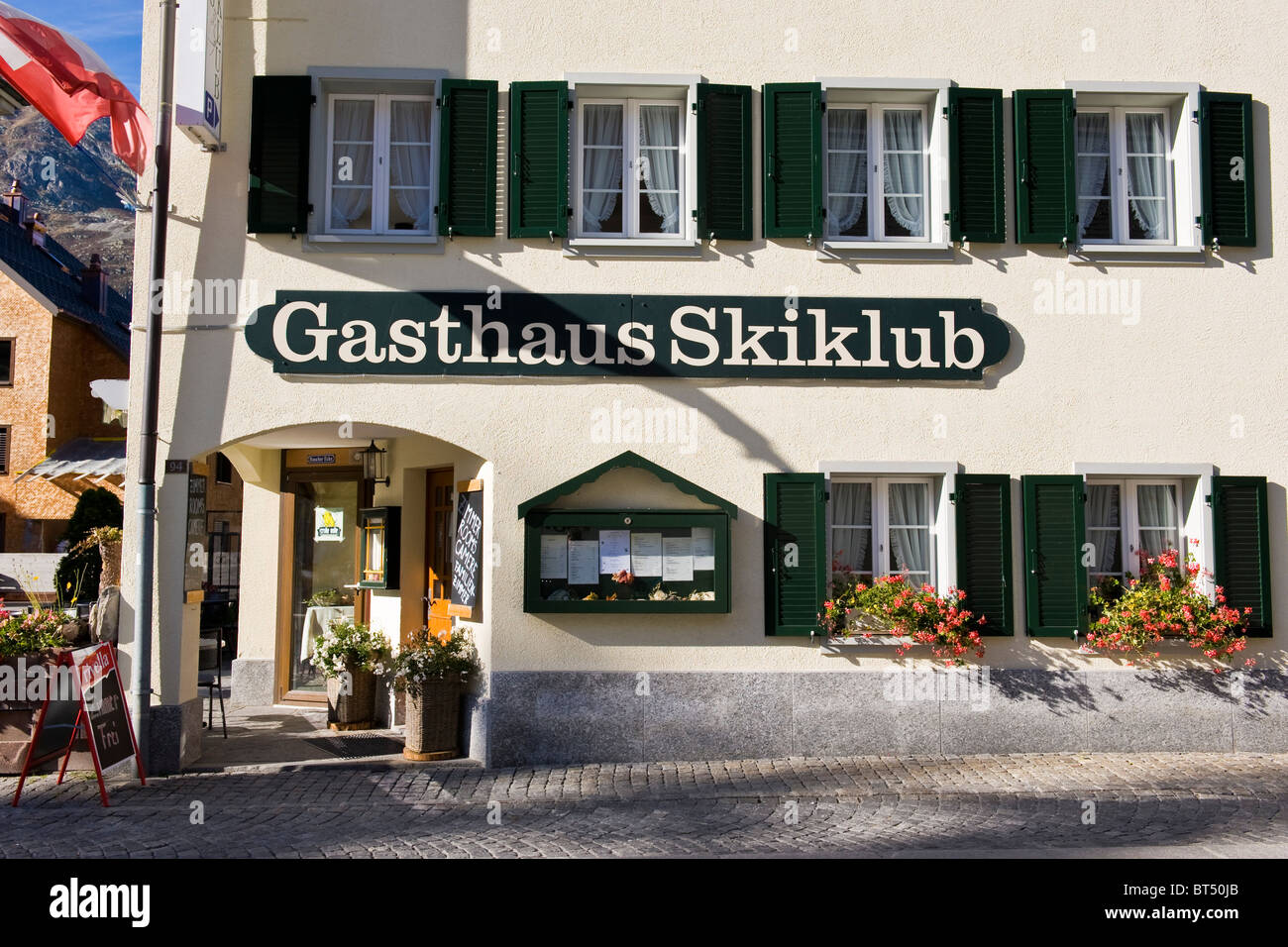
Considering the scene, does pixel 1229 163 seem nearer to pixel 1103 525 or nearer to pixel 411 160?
pixel 1103 525

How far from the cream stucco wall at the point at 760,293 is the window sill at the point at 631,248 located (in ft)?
0.29

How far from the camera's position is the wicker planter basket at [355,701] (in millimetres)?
Answer: 11211

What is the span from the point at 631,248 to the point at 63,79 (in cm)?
478

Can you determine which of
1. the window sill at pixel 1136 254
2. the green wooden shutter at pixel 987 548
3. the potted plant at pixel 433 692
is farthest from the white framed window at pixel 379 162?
the window sill at pixel 1136 254

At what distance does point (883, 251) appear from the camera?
989 centimetres

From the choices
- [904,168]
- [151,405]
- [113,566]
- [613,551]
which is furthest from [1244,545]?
[113,566]

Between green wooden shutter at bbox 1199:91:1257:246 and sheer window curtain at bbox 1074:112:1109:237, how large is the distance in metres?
0.82

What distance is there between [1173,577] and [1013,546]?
1.42 metres

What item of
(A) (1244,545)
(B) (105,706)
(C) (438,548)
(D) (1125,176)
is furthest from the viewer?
(C) (438,548)

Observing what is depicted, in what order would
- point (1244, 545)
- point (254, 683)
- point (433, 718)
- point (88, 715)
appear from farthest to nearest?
point (254, 683) < point (1244, 545) < point (433, 718) < point (88, 715)

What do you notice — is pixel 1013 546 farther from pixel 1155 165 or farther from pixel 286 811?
pixel 286 811

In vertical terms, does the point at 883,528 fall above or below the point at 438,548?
above

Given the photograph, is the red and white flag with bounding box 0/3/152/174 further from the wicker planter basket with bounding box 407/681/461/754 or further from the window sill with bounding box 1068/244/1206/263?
the window sill with bounding box 1068/244/1206/263

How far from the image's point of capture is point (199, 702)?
9.59 meters
